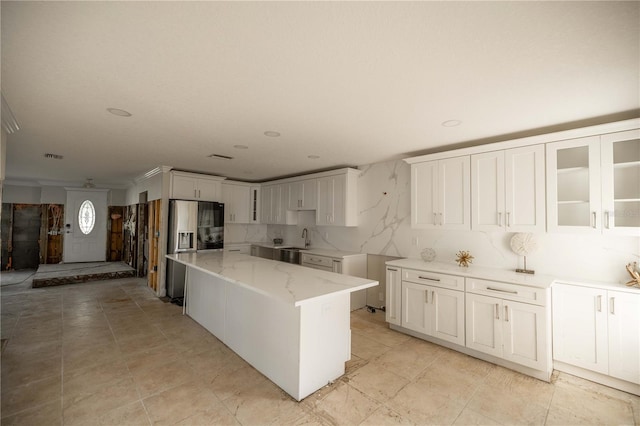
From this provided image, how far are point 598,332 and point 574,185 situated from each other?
1.33m

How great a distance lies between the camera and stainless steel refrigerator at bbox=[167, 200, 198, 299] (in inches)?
189

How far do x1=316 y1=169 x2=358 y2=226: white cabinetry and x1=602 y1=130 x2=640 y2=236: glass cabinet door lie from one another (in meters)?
2.99

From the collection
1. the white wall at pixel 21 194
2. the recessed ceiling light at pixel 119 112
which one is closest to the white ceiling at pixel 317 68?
the recessed ceiling light at pixel 119 112

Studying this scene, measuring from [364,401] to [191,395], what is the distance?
1385 millimetres

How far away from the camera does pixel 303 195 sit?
5293mm

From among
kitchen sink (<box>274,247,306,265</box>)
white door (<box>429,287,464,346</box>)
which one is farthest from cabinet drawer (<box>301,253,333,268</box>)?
white door (<box>429,287,464,346</box>)

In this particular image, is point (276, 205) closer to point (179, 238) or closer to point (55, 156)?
point (179, 238)

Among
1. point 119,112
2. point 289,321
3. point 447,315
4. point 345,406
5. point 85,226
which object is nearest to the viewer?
point 345,406

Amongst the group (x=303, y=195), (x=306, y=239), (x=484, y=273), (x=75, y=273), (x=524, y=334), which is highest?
(x=303, y=195)

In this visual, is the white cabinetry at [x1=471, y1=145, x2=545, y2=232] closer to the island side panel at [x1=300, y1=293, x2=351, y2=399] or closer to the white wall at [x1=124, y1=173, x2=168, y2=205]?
the island side panel at [x1=300, y1=293, x2=351, y2=399]

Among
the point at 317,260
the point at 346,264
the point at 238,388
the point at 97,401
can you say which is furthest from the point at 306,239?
the point at 97,401

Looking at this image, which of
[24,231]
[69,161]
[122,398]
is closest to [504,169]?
[122,398]

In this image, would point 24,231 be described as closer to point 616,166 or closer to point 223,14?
point 223,14

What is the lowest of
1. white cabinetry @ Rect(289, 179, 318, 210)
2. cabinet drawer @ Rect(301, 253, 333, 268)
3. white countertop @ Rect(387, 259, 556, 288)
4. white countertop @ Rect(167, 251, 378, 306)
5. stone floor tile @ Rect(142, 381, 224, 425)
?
stone floor tile @ Rect(142, 381, 224, 425)
